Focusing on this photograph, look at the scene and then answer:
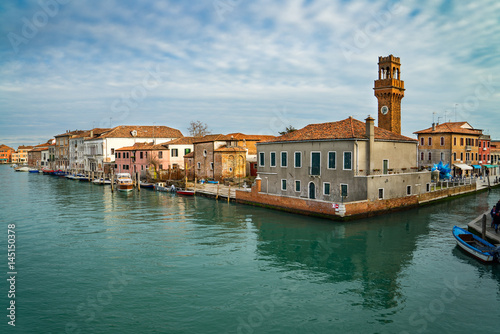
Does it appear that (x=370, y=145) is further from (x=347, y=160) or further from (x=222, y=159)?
(x=222, y=159)

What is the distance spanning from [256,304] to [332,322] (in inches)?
99.8

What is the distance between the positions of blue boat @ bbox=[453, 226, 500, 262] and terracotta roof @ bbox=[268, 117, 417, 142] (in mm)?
9837

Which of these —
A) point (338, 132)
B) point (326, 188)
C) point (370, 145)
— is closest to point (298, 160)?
point (326, 188)

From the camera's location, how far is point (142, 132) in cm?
6725

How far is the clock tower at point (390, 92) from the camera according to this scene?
131 feet

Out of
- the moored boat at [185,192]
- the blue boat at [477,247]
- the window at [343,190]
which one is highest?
the window at [343,190]

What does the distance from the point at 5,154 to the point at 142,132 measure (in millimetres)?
150171

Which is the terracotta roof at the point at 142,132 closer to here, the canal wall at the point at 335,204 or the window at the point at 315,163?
the canal wall at the point at 335,204

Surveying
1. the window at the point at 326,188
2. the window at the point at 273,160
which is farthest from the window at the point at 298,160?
the window at the point at 326,188

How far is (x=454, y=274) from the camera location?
1464 centimetres

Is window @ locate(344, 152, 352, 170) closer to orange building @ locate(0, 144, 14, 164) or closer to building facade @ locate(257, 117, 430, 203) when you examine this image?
building facade @ locate(257, 117, 430, 203)

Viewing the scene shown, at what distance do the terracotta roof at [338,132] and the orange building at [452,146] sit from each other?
21.3 m

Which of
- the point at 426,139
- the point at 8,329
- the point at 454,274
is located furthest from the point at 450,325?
the point at 426,139

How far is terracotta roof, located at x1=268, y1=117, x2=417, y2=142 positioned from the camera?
87.0ft
